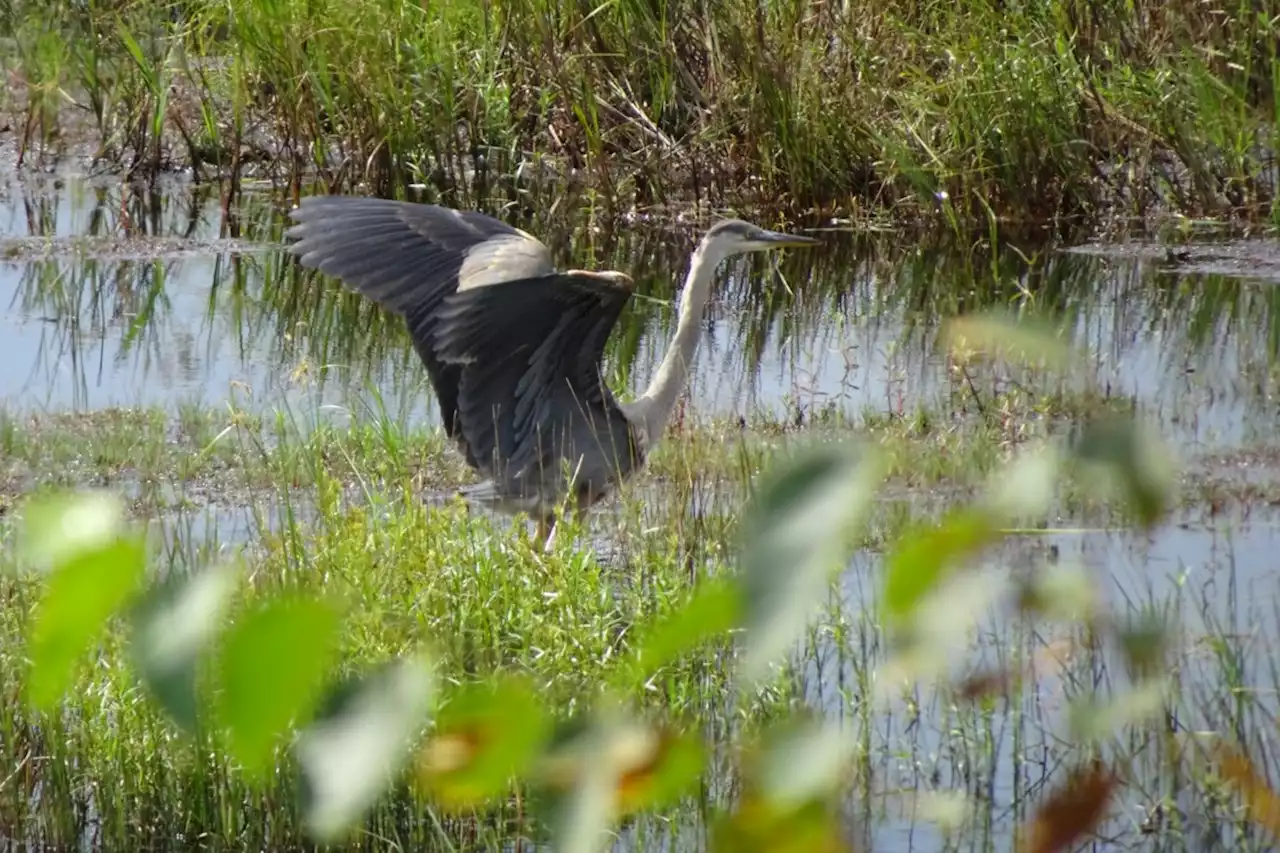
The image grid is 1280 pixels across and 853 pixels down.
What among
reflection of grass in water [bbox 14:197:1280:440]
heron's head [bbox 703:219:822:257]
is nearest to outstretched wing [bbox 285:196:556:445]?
heron's head [bbox 703:219:822:257]

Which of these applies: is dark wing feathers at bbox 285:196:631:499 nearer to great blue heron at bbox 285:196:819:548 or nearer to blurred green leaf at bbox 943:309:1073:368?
great blue heron at bbox 285:196:819:548

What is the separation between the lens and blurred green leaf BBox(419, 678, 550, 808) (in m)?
0.66

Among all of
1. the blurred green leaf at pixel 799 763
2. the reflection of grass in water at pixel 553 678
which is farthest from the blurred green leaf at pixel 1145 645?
the reflection of grass in water at pixel 553 678

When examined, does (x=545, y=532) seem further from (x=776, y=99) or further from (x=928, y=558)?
(x=928, y=558)

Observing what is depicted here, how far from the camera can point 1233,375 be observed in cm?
721

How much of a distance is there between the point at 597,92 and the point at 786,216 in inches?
54.1

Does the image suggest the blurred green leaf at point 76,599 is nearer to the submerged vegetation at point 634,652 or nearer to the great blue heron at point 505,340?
the submerged vegetation at point 634,652

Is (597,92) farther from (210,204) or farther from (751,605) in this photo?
(751,605)

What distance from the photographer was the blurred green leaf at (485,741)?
663 millimetres

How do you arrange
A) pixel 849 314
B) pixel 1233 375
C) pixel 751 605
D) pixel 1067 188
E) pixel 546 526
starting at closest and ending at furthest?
pixel 751 605
pixel 546 526
pixel 1233 375
pixel 849 314
pixel 1067 188

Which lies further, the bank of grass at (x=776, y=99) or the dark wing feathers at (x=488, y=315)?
the bank of grass at (x=776, y=99)

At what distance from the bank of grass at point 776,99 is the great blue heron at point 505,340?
4273mm

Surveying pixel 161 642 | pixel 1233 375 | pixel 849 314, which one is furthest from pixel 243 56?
pixel 161 642

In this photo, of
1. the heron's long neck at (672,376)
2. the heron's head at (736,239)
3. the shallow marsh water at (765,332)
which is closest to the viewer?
the heron's long neck at (672,376)
